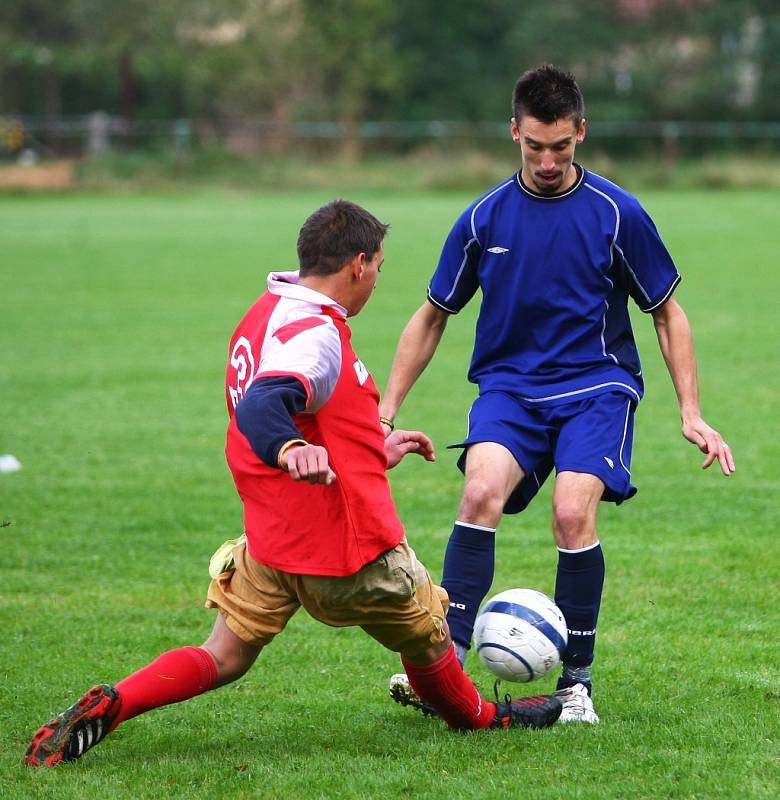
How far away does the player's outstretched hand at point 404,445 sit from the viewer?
422cm

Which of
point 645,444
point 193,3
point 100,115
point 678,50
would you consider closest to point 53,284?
point 645,444

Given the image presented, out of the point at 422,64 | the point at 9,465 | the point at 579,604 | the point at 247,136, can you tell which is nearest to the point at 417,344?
the point at 579,604

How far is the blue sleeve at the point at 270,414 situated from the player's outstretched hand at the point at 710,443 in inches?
64.5

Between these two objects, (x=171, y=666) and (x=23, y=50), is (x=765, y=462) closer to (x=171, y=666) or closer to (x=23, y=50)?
(x=171, y=666)

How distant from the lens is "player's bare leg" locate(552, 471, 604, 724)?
178 inches

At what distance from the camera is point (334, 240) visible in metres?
3.84

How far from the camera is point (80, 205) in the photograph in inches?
1378

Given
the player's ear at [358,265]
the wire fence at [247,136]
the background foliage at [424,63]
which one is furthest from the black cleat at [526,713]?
the background foliage at [424,63]

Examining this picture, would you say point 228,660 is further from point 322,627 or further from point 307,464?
point 322,627

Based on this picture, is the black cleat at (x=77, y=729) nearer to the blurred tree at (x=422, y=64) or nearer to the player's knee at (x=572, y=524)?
the player's knee at (x=572, y=524)

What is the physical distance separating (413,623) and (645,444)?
18.0ft

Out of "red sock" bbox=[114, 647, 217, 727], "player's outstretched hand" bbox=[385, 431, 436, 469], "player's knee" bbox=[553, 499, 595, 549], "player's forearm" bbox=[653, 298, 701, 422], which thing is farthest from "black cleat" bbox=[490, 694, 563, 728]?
"player's forearm" bbox=[653, 298, 701, 422]

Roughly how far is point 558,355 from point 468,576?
84 cm

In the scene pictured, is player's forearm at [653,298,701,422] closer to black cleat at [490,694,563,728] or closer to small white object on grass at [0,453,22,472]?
black cleat at [490,694,563,728]
